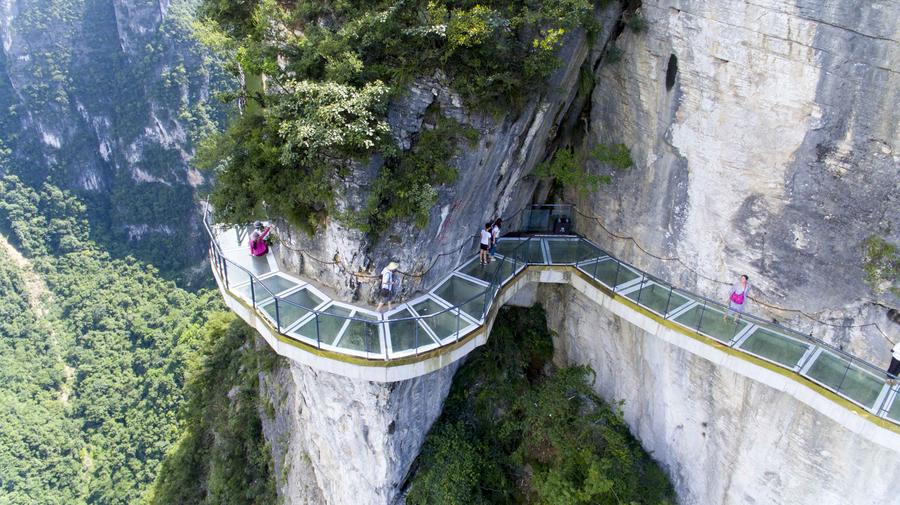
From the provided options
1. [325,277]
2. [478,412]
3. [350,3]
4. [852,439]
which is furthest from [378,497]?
[350,3]

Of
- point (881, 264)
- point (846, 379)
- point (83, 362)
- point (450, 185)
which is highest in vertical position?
point (450, 185)

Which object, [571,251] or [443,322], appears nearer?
[443,322]

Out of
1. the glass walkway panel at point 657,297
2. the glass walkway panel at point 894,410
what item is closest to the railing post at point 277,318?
the glass walkway panel at point 657,297

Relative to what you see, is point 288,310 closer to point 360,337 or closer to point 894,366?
point 360,337

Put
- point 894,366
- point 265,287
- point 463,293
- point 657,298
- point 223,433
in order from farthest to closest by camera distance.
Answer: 1. point 223,433
2. point 657,298
3. point 463,293
4. point 265,287
5. point 894,366

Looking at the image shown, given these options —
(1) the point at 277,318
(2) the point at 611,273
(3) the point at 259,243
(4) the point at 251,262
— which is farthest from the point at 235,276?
(2) the point at 611,273

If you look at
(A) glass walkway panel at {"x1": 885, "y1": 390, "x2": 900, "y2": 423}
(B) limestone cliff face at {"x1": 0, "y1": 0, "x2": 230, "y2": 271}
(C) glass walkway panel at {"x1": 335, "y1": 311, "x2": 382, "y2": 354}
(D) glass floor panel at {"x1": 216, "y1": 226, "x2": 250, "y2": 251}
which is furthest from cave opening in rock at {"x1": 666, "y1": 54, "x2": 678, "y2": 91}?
(B) limestone cliff face at {"x1": 0, "y1": 0, "x2": 230, "y2": 271}

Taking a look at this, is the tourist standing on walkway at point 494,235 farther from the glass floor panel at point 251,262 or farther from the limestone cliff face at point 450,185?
the glass floor panel at point 251,262

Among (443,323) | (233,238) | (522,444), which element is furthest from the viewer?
(522,444)

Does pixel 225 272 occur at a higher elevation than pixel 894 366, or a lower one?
higher
